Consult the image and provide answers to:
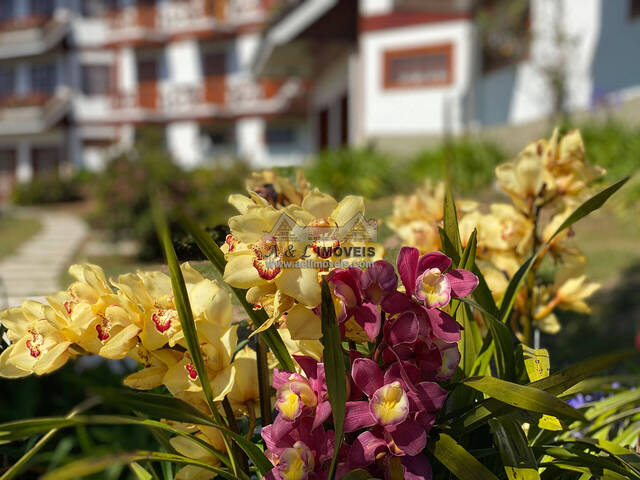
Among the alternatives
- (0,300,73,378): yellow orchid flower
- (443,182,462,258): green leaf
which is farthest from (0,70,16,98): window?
(443,182,462,258): green leaf

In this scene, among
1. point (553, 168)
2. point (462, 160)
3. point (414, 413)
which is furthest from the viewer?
point (462, 160)

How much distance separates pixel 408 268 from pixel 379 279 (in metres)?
0.06

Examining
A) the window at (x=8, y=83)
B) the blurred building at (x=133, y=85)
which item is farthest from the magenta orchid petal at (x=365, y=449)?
the window at (x=8, y=83)

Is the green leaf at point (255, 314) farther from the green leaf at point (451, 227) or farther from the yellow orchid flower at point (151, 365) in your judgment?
the green leaf at point (451, 227)

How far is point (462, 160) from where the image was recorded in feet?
24.7

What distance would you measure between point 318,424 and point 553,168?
89cm

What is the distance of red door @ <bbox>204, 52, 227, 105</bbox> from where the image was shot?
2438 cm

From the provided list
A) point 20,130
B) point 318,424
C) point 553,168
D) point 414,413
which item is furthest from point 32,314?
point 20,130

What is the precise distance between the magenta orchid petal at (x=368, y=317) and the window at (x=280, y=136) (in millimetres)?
23704

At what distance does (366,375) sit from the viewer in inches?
30.7

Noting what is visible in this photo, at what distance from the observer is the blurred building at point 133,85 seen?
2414cm

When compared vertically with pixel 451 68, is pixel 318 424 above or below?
below

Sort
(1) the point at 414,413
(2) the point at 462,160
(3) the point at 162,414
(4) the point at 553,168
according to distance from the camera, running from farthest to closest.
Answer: (2) the point at 462,160, (4) the point at 553,168, (1) the point at 414,413, (3) the point at 162,414

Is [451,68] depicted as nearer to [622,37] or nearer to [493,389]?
[622,37]
